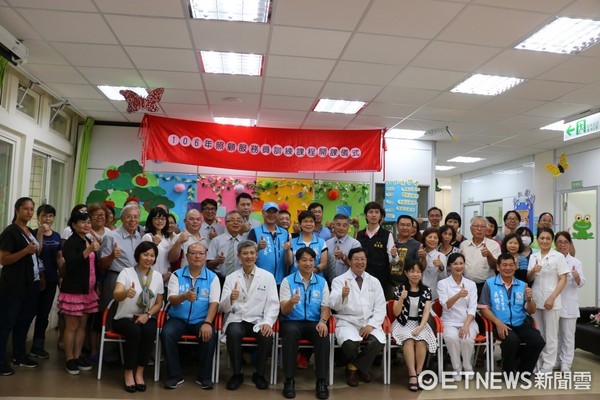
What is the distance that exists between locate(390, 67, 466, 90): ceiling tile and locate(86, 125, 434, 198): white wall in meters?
2.59

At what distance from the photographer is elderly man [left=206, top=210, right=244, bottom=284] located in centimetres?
448

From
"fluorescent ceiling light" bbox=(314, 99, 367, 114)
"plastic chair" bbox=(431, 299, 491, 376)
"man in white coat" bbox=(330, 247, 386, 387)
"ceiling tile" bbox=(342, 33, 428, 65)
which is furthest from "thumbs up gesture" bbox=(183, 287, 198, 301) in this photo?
"fluorescent ceiling light" bbox=(314, 99, 367, 114)

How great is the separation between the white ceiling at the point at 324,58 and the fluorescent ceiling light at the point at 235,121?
0.23 meters

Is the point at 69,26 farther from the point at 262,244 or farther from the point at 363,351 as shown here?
the point at 363,351

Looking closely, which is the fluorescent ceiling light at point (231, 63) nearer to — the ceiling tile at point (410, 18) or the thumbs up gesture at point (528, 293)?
the ceiling tile at point (410, 18)

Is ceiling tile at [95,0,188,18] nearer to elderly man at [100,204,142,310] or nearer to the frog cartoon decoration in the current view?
elderly man at [100,204,142,310]

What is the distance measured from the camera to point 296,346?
3.83 meters

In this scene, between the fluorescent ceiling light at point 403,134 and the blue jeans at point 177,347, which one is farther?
the fluorescent ceiling light at point 403,134

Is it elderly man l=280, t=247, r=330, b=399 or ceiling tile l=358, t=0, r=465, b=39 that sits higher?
ceiling tile l=358, t=0, r=465, b=39

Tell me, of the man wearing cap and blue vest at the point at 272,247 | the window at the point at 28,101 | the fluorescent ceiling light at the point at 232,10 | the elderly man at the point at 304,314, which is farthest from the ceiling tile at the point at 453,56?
the window at the point at 28,101

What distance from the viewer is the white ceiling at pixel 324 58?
12.1ft

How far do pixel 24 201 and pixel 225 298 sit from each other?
188 centimetres

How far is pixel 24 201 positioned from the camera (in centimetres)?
390

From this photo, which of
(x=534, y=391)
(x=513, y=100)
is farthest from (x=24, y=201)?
(x=513, y=100)
